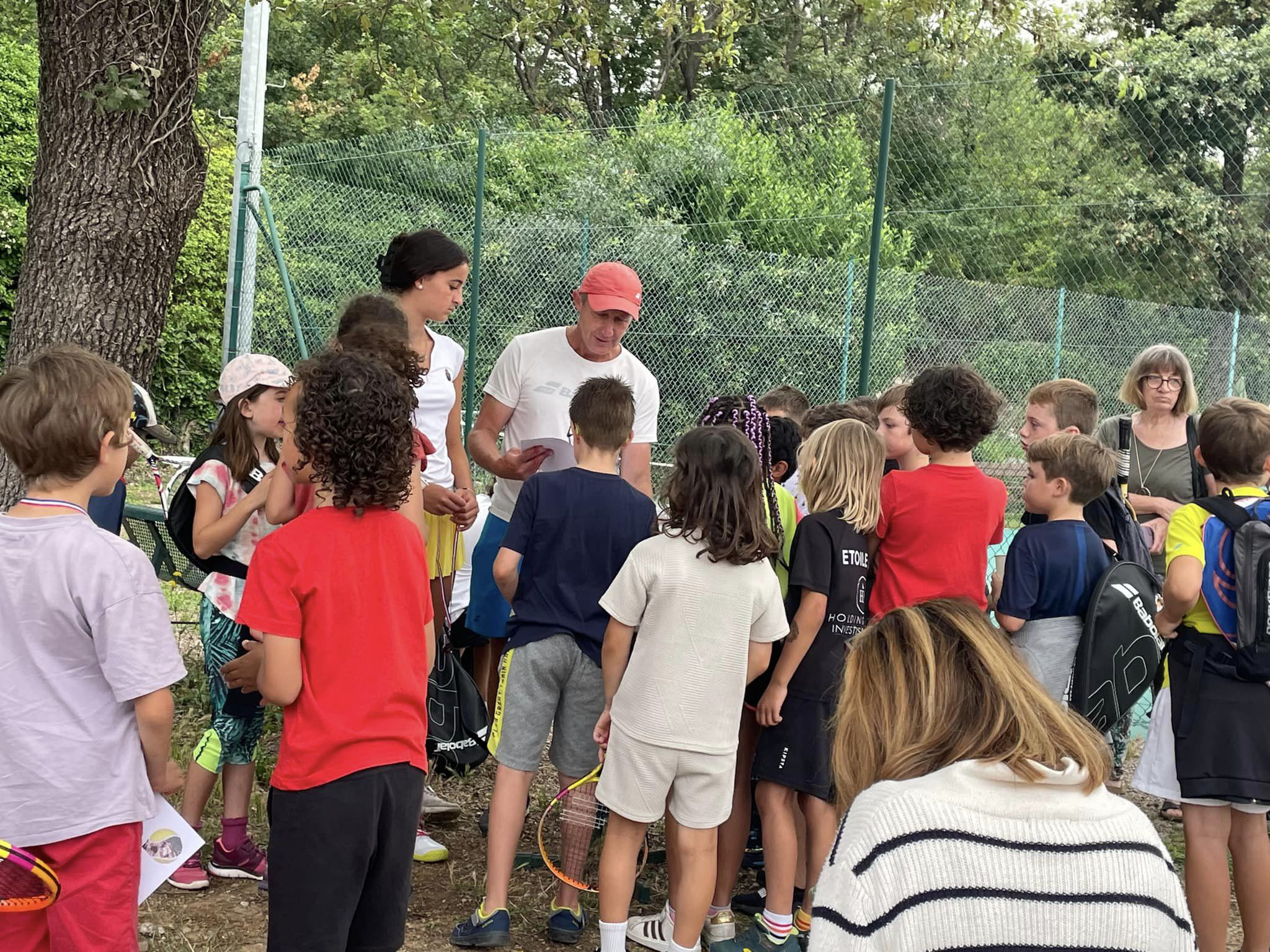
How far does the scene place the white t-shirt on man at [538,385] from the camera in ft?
14.5

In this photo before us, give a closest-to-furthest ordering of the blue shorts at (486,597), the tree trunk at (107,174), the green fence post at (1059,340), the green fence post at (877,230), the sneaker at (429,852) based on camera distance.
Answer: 1. the sneaker at (429,852)
2. the blue shorts at (486,597)
3. the tree trunk at (107,174)
4. the green fence post at (877,230)
5. the green fence post at (1059,340)

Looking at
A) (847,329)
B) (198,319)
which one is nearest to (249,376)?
(847,329)

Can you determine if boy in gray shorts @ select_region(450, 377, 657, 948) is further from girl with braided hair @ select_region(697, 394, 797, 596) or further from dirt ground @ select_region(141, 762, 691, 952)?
girl with braided hair @ select_region(697, 394, 797, 596)

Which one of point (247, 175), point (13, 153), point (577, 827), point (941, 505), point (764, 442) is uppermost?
point (13, 153)

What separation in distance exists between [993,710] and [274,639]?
155cm

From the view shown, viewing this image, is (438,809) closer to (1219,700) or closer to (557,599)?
(557,599)

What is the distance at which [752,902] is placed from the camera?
4133mm

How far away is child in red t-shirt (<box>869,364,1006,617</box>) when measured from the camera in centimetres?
380

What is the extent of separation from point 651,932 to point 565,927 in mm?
260

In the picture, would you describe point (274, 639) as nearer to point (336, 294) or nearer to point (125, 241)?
point (125, 241)

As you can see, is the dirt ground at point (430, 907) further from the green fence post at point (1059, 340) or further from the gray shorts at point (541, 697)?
the green fence post at point (1059, 340)

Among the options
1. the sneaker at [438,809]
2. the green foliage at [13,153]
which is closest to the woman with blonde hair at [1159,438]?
the sneaker at [438,809]

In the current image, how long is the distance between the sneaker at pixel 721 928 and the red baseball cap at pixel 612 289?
1.97 meters

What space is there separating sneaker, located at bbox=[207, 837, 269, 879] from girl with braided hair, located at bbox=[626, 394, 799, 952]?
119 centimetres
